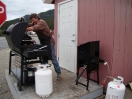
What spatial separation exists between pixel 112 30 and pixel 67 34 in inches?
68.8

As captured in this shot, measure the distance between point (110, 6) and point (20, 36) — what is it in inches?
81.6

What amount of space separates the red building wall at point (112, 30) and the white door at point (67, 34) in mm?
479

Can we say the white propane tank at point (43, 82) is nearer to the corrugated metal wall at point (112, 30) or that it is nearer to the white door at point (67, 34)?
the corrugated metal wall at point (112, 30)

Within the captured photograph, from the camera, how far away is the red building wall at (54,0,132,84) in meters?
2.96

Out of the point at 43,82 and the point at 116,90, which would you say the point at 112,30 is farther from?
the point at 43,82

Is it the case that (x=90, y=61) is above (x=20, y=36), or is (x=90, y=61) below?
below

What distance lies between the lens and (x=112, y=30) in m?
2.94

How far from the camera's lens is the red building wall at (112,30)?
296cm

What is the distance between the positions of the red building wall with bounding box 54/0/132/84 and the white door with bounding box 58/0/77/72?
479 millimetres

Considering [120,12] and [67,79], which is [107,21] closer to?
[120,12]

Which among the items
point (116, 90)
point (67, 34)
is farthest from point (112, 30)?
point (67, 34)

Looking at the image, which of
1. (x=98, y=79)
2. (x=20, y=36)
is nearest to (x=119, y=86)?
(x=98, y=79)

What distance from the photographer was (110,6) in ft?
9.66

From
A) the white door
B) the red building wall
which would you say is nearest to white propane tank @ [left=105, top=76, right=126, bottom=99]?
the red building wall
